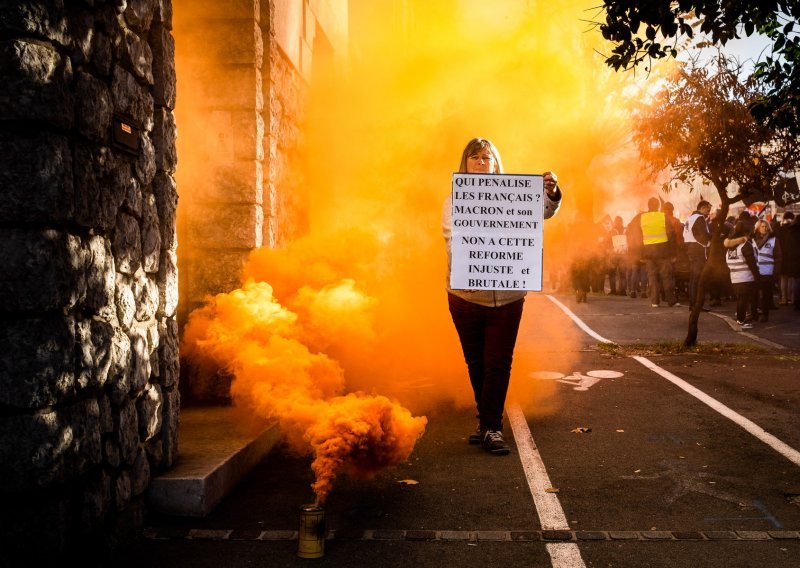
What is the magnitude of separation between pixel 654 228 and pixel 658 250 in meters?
0.53

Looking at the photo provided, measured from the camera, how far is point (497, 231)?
534 centimetres

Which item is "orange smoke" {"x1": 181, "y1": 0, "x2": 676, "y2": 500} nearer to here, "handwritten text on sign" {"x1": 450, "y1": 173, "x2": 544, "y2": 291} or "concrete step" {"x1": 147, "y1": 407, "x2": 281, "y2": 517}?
"concrete step" {"x1": 147, "y1": 407, "x2": 281, "y2": 517}

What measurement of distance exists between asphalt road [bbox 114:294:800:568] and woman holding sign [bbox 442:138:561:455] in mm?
274

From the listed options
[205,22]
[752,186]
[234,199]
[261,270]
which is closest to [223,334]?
[261,270]

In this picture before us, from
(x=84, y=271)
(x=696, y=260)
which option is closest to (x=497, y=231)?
(x=84, y=271)

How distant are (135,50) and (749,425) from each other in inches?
209

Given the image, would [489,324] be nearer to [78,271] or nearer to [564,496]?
[564,496]

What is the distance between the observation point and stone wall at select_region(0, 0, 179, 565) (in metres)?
3.02

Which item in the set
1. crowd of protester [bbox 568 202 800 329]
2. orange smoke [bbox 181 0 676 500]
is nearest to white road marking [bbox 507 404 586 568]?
orange smoke [bbox 181 0 676 500]

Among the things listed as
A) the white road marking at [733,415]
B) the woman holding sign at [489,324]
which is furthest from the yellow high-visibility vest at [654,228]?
the woman holding sign at [489,324]

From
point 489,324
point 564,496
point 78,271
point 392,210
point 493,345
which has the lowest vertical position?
point 564,496

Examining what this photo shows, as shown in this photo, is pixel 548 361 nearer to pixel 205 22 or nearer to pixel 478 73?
pixel 478 73

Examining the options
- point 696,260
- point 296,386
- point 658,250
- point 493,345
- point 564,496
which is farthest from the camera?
point 658,250

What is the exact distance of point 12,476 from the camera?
302 cm
